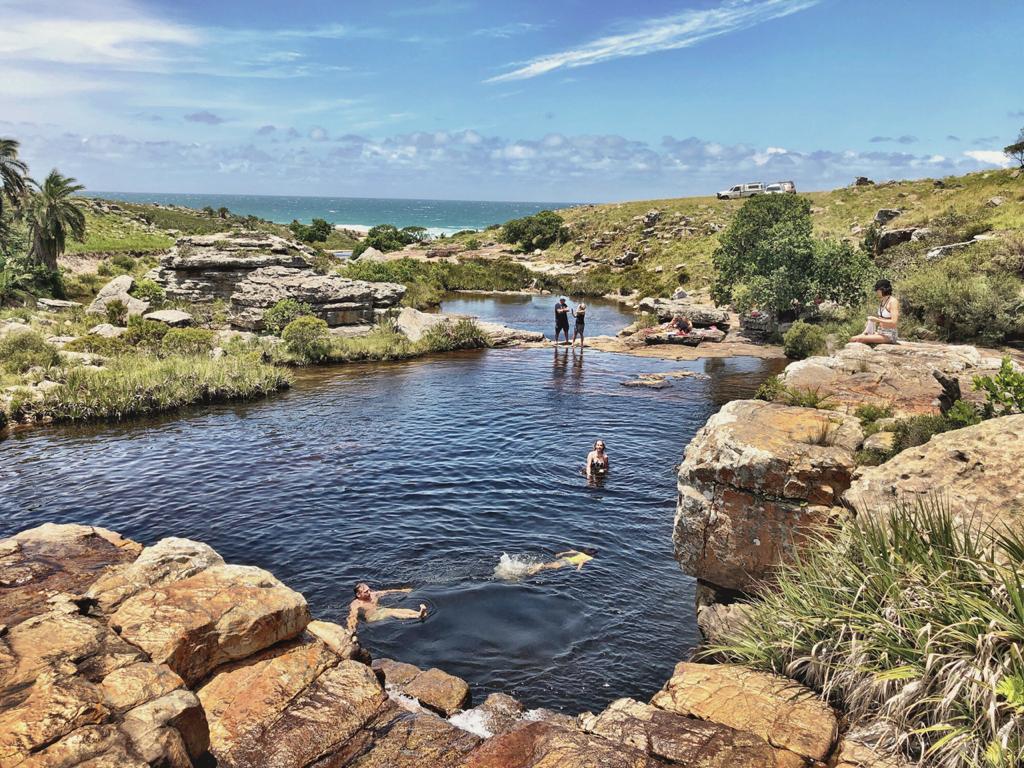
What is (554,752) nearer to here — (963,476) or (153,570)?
(963,476)

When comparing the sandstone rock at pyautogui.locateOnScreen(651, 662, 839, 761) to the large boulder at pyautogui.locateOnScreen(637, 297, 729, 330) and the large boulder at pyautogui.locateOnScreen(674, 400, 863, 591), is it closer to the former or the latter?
the large boulder at pyautogui.locateOnScreen(674, 400, 863, 591)

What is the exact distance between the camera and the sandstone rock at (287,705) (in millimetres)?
7332

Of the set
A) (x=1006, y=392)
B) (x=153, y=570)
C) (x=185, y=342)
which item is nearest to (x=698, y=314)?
(x=185, y=342)

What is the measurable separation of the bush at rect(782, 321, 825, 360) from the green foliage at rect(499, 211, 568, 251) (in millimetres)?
68371

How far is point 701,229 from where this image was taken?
86125mm

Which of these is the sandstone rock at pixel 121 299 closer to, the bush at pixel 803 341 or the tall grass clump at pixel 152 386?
the tall grass clump at pixel 152 386

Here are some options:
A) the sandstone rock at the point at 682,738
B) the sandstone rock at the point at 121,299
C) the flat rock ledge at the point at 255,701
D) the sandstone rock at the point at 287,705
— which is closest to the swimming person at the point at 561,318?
the sandstone rock at the point at 121,299

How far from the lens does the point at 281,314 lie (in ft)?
131

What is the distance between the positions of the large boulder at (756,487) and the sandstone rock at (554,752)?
4.78 metres

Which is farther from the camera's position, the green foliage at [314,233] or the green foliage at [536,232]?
the green foliage at [314,233]

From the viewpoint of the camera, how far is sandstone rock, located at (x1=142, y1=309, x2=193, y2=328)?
3840 cm

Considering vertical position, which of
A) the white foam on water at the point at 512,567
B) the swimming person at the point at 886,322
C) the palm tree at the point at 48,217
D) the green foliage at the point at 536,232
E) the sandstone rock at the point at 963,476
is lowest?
the white foam on water at the point at 512,567

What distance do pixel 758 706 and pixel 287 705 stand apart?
18.3ft

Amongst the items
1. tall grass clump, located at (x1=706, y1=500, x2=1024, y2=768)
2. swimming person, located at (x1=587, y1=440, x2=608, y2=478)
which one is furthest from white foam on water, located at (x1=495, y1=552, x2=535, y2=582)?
tall grass clump, located at (x1=706, y1=500, x2=1024, y2=768)
